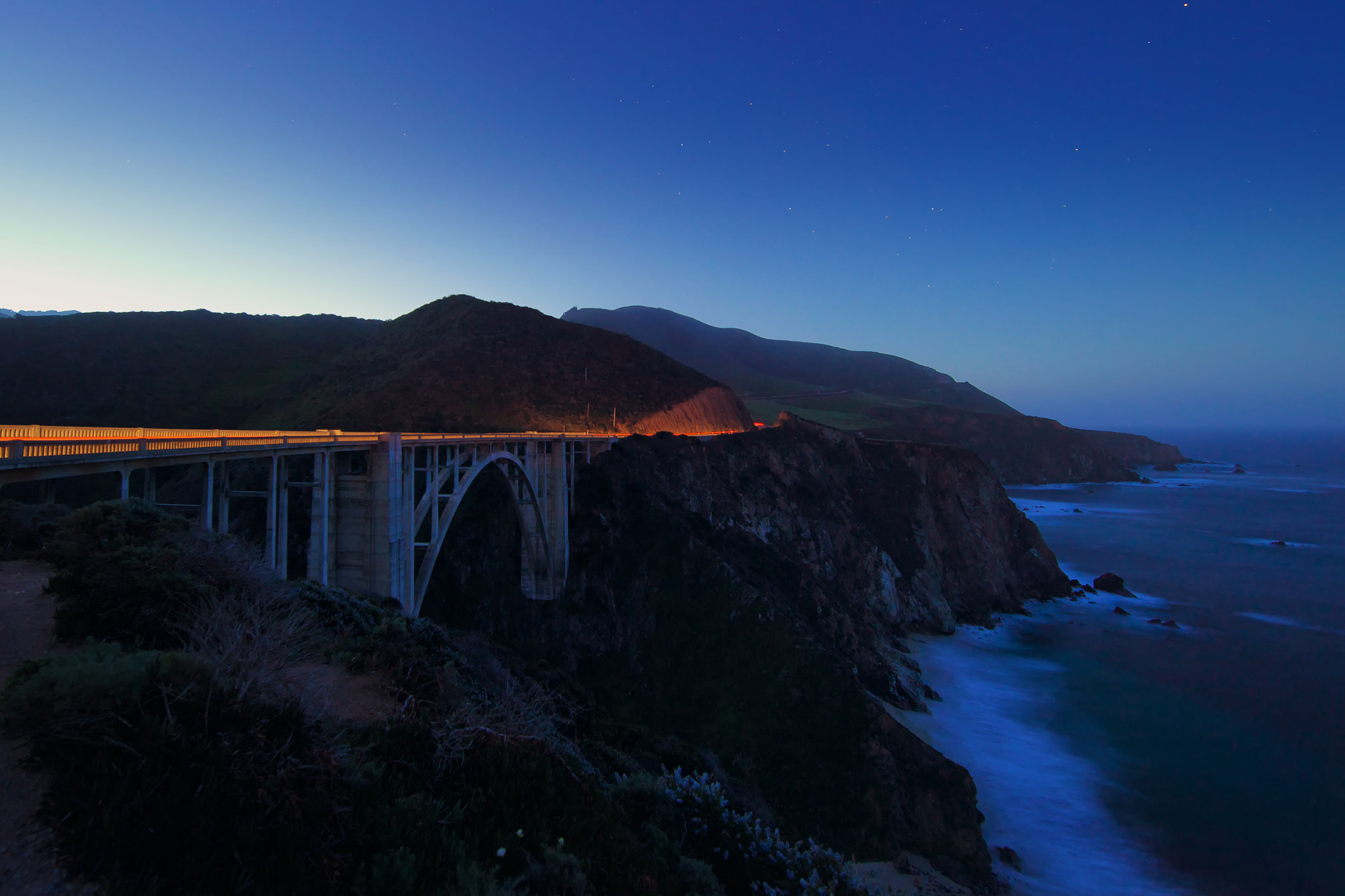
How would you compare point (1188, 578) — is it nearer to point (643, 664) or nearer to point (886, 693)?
point (886, 693)

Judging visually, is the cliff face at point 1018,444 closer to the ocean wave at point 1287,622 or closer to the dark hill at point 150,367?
the ocean wave at point 1287,622

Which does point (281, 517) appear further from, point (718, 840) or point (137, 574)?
point (718, 840)

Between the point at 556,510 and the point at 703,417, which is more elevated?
the point at 703,417

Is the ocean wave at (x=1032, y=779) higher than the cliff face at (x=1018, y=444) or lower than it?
lower

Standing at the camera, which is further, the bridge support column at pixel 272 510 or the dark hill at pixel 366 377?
the dark hill at pixel 366 377

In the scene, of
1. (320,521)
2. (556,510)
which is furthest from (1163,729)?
(320,521)

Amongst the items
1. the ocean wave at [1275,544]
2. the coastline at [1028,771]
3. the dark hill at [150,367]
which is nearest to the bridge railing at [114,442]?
the coastline at [1028,771]
